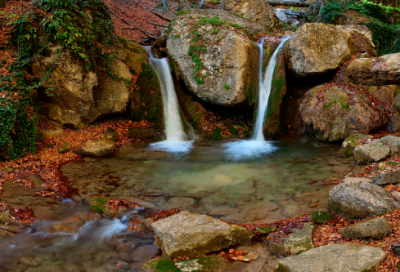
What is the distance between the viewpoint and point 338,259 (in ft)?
10.6

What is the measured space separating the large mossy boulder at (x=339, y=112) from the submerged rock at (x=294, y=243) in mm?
6202

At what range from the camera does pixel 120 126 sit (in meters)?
10.9

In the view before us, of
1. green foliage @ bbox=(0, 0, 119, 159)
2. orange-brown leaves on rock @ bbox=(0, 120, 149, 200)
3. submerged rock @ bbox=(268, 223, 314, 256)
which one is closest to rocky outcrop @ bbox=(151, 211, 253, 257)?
submerged rock @ bbox=(268, 223, 314, 256)

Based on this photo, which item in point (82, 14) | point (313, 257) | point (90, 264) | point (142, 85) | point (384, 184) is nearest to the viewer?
point (313, 257)

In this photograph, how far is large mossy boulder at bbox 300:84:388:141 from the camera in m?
9.09

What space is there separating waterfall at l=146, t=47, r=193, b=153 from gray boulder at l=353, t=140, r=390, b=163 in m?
5.83

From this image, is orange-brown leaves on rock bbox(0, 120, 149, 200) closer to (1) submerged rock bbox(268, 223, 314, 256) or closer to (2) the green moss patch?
(2) the green moss patch

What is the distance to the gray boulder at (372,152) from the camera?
682 cm

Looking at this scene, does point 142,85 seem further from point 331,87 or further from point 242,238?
point 242,238

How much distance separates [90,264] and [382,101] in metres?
10.2

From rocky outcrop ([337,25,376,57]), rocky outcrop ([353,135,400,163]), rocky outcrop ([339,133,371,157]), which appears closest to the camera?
rocky outcrop ([353,135,400,163])

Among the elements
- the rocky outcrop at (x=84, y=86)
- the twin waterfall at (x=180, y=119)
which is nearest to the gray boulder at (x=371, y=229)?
the twin waterfall at (x=180, y=119)

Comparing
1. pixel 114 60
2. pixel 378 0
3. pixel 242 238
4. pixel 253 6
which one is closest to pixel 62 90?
pixel 114 60

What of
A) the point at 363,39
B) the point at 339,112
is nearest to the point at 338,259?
the point at 339,112
